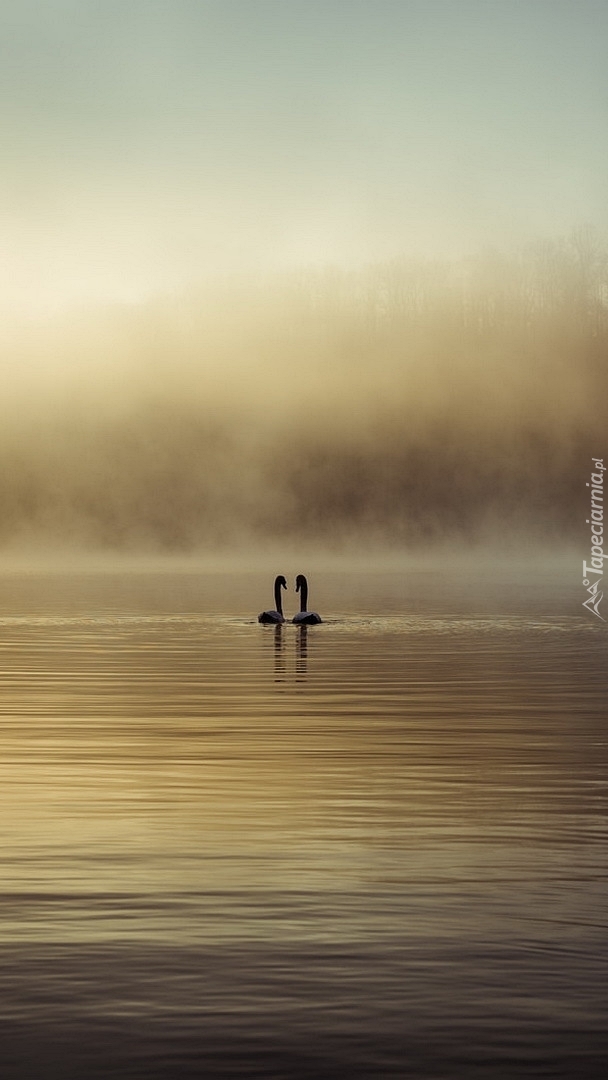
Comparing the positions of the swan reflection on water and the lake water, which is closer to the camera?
the lake water

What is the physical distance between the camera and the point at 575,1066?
11.8 m

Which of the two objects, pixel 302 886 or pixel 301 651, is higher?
pixel 301 651

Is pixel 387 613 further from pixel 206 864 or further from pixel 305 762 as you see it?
pixel 206 864

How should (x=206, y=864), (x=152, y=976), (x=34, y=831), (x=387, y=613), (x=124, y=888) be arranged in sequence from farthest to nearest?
(x=387, y=613), (x=34, y=831), (x=206, y=864), (x=124, y=888), (x=152, y=976)

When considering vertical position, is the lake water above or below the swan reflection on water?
below

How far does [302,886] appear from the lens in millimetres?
17562

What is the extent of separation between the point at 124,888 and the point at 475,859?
4.25 m

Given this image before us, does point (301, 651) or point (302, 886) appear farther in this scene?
point (301, 651)

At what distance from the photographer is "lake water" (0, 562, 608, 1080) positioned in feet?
40.7

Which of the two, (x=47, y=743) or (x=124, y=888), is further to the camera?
(x=47, y=743)

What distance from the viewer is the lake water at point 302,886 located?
12398mm

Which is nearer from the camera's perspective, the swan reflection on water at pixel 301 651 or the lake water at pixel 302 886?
the lake water at pixel 302 886

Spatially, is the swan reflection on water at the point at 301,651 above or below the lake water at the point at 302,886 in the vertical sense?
above

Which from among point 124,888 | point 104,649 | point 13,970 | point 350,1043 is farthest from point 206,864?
point 104,649
